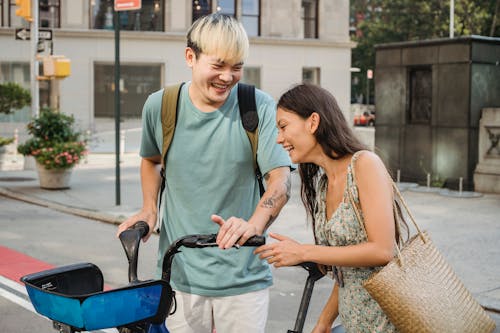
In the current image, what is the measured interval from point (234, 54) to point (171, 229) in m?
0.79

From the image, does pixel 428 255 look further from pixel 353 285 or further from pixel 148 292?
pixel 148 292

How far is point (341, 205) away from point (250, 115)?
2.26 ft

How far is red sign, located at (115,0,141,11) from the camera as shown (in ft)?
42.3

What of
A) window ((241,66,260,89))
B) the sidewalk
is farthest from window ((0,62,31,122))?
the sidewalk

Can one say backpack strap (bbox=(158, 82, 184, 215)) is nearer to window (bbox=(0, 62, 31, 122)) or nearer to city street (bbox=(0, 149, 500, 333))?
city street (bbox=(0, 149, 500, 333))

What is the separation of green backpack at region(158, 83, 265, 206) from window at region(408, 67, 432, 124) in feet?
44.9

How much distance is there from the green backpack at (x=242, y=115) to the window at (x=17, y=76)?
129 ft

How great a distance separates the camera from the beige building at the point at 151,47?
136 ft

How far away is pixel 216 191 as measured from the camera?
317cm

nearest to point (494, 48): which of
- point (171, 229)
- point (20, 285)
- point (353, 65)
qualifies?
point (20, 285)

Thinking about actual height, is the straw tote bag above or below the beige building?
below

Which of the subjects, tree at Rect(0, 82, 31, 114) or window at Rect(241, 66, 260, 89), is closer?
tree at Rect(0, 82, 31, 114)

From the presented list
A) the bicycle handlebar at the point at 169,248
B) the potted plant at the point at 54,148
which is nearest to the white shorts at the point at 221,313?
the bicycle handlebar at the point at 169,248

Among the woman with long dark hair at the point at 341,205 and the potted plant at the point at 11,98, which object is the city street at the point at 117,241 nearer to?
the woman with long dark hair at the point at 341,205
